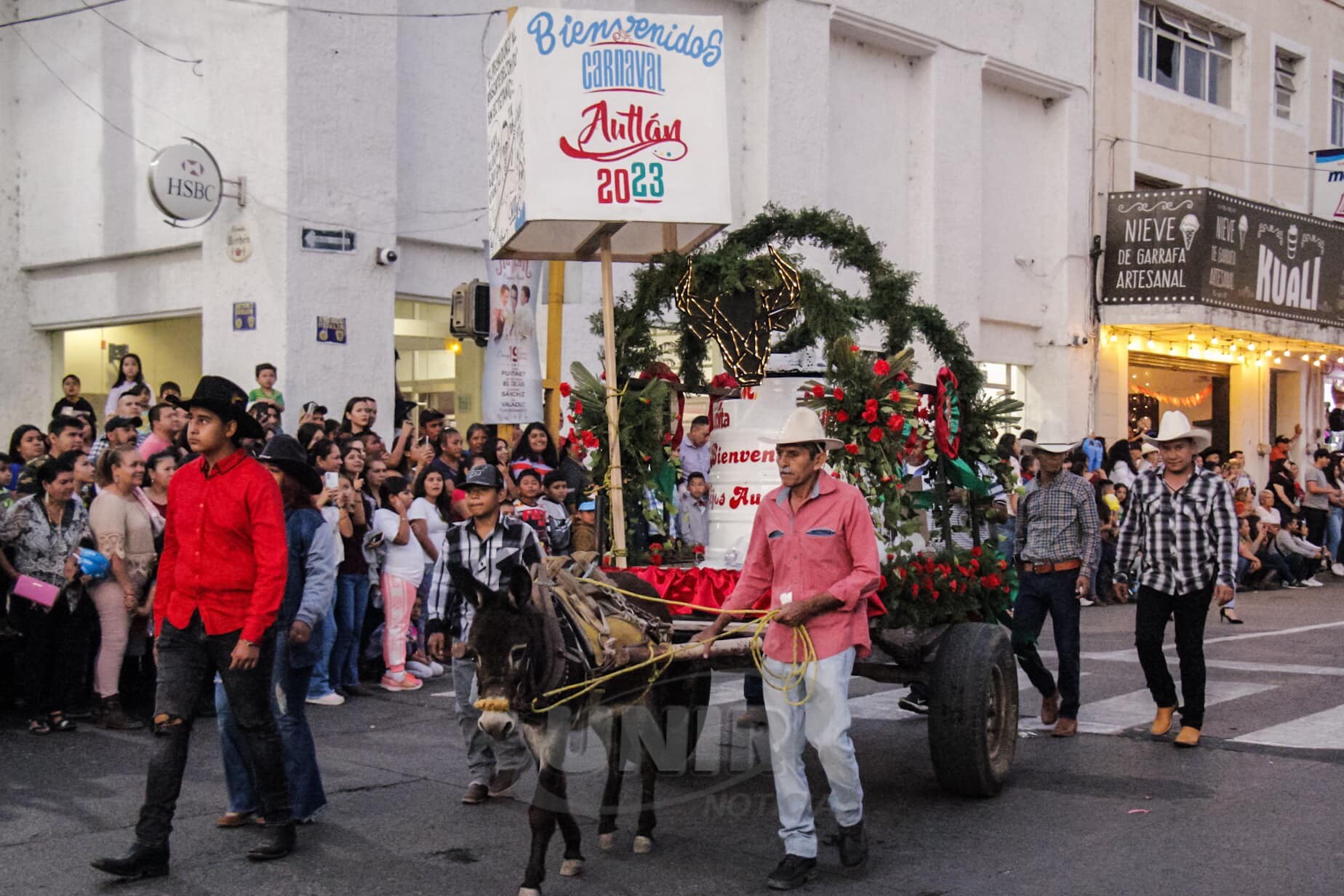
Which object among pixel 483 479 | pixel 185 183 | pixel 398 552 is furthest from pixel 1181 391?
pixel 483 479

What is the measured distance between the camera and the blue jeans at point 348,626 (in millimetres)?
10672

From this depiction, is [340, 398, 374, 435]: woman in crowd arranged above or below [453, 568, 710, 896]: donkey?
above

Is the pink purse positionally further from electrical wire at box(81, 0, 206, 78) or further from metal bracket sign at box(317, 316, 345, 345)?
electrical wire at box(81, 0, 206, 78)

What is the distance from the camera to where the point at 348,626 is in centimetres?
1070

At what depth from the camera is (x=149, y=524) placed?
966 cm

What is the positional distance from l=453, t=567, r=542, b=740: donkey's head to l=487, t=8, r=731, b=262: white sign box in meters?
3.08

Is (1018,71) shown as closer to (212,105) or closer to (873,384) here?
(212,105)

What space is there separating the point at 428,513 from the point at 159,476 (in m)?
2.40

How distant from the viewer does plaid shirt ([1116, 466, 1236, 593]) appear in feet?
28.4

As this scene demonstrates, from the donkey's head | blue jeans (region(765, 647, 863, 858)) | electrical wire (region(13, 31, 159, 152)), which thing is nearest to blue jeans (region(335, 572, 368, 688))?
the donkey's head

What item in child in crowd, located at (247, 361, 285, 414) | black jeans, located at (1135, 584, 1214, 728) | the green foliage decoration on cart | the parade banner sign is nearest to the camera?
the green foliage decoration on cart

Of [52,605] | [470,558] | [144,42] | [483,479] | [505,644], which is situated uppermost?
[144,42]

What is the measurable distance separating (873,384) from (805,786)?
8.00 feet

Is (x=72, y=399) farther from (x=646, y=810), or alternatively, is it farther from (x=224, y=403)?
(x=646, y=810)
